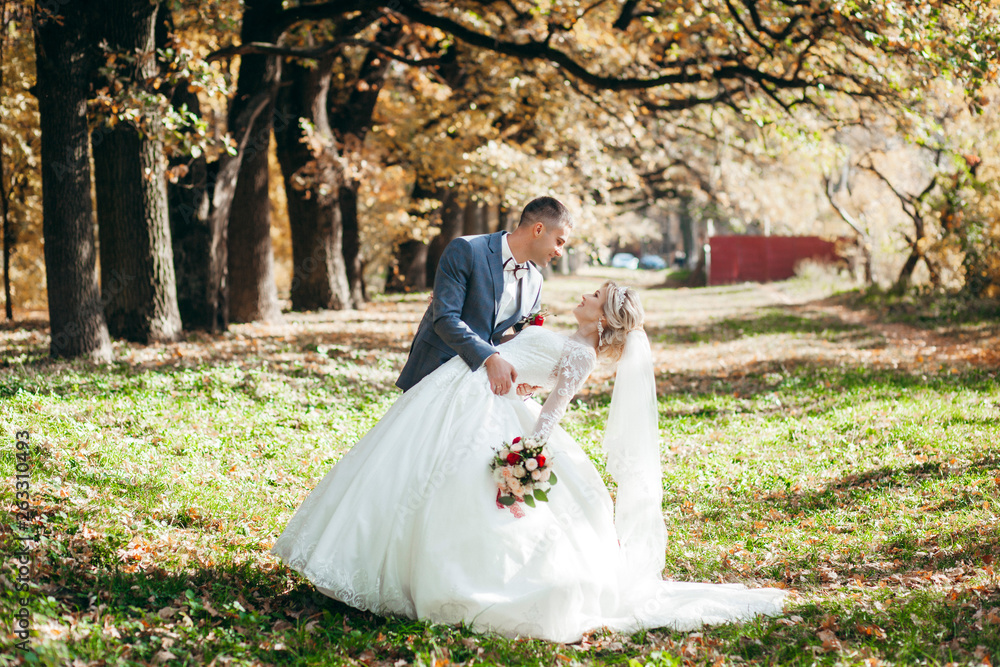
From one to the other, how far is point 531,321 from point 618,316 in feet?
1.79

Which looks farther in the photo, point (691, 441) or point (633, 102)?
point (633, 102)

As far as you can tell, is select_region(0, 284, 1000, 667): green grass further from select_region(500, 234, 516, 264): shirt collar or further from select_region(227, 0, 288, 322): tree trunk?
select_region(227, 0, 288, 322): tree trunk

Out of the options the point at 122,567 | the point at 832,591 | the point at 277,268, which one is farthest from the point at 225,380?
the point at 277,268

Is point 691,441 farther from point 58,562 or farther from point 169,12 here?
point 169,12

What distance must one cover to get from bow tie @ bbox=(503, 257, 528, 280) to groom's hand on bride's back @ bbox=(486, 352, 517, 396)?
0.57 m

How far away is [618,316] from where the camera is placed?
4.53 metres

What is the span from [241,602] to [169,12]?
9765mm

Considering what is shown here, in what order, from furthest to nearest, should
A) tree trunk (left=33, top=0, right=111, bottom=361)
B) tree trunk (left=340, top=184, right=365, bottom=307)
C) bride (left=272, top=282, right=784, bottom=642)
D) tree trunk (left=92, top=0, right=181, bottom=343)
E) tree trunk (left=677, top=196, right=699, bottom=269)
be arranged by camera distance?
tree trunk (left=677, top=196, right=699, bottom=269)
tree trunk (left=340, top=184, right=365, bottom=307)
tree trunk (left=92, top=0, right=181, bottom=343)
tree trunk (left=33, top=0, right=111, bottom=361)
bride (left=272, top=282, right=784, bottom=642)

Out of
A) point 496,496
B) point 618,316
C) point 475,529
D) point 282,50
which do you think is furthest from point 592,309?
point 282,50

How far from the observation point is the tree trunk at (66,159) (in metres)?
9.07

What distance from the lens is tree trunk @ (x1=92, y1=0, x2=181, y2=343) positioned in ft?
32.1

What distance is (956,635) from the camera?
4.09 meters

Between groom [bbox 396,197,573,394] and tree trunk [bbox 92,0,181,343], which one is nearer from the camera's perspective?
groom [bbox 396,197,573,394]

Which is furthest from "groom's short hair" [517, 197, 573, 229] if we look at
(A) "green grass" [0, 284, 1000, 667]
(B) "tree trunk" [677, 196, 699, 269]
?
(B) "tree trunk" [677, 196, 699, 269]
